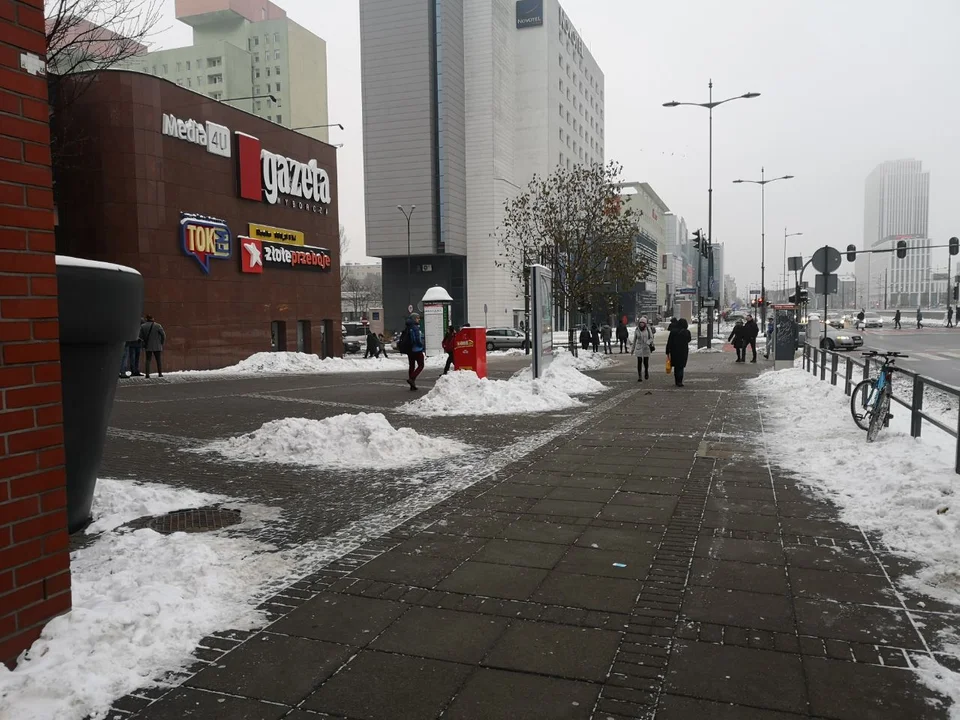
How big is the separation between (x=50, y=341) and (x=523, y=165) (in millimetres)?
71609

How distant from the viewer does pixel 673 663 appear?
10.5 ft

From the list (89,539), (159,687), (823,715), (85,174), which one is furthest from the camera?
(85,174)

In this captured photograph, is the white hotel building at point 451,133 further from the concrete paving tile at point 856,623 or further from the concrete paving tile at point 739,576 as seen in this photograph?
the concrete paving tile at point 856,623

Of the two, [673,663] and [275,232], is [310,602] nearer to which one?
[673,663]

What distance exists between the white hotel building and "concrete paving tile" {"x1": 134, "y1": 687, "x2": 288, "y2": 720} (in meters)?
55.6

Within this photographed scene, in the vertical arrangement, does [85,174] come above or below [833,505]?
above

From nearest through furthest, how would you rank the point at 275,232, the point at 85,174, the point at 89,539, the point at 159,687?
the point at 159,687 < the point at 89,539 < the point at 85,174 < the point at 275,232

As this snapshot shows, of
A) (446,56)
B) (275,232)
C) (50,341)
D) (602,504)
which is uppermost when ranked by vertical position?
(446,56)

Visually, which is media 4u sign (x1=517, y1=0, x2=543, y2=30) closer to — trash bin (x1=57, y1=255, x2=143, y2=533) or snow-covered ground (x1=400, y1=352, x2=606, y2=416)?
snow-covered ground (x1=400, y1=352, x2=606, y2=416)

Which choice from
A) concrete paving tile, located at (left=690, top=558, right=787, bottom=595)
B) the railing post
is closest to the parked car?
the railing post

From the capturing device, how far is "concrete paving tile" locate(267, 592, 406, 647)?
3512 millimetres

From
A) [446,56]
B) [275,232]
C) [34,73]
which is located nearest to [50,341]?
[34,73]

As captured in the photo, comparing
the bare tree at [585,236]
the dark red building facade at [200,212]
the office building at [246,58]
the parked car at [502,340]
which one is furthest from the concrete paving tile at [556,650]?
the office building at [246,58]

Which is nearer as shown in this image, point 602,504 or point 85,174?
point 602,504
